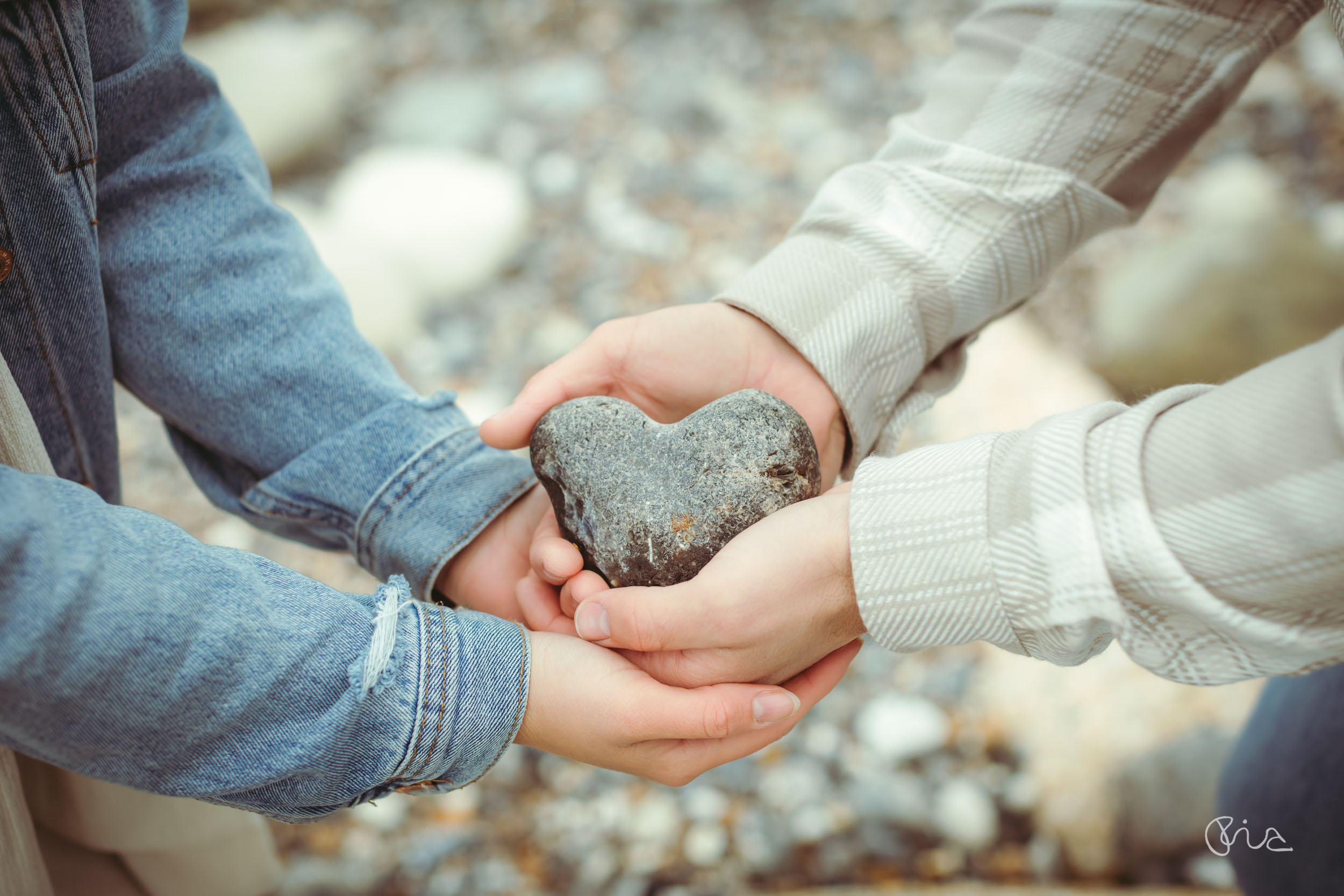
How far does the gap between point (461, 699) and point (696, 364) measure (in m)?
0.64

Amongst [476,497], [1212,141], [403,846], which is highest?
[476,497]

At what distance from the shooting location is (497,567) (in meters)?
1.35

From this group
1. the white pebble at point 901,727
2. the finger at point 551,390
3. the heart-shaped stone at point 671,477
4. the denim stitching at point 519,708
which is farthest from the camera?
the white pebble at point 901,727

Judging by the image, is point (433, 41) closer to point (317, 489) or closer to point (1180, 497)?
point (317, 489)

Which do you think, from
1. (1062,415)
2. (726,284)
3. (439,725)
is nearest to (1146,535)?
(1062,415)

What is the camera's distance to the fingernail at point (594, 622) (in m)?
1.11

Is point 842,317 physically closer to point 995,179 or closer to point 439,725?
point 995,179

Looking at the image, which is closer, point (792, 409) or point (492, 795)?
point (792, 409)

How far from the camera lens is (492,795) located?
199cm

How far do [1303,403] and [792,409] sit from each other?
60cm

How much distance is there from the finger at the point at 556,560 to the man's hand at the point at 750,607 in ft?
0.24

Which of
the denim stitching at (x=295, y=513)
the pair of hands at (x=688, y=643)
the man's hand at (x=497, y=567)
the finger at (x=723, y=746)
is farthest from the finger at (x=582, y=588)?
the denim stitching at (x=295, y=513)

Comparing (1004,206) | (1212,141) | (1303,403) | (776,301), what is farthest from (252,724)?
(1212,141)

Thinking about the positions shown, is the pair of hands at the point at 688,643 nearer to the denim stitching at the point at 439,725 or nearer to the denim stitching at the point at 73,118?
Answer: the denim stitching at the point at 439,725
